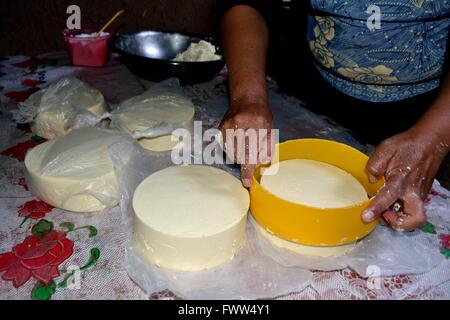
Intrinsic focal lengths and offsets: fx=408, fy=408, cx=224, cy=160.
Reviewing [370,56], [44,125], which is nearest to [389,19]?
[370,56]

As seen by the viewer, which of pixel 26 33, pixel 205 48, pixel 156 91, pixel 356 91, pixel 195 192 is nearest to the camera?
pixel 195 192

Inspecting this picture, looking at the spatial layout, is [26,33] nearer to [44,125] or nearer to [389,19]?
[44,125]

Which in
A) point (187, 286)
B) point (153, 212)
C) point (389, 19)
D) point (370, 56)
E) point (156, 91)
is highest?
point (389, 19)

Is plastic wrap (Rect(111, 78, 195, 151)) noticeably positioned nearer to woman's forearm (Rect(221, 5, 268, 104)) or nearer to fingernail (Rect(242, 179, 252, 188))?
woman's forearm (Rect(221, 5, 268, 104))

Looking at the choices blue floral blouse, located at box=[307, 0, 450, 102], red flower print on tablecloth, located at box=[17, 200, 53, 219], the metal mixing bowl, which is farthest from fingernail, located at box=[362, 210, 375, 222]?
the metal mixing bowl

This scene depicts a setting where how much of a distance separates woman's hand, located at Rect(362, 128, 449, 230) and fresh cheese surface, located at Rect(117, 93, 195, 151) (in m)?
0.78

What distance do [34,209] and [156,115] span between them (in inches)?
23.8

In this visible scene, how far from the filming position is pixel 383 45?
1483 millimetres

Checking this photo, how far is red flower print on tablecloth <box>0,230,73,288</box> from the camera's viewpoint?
1106mm

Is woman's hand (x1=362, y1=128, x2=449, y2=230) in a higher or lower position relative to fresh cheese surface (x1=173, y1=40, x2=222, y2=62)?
lower

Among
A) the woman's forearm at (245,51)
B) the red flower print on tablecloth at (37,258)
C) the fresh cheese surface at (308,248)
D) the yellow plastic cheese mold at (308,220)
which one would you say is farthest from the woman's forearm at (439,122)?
the red flower print on tablecloth at (37,258)

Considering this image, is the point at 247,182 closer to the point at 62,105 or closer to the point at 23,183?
the point at 23,183

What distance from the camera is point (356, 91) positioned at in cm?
166

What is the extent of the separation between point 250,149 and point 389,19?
696 mm
